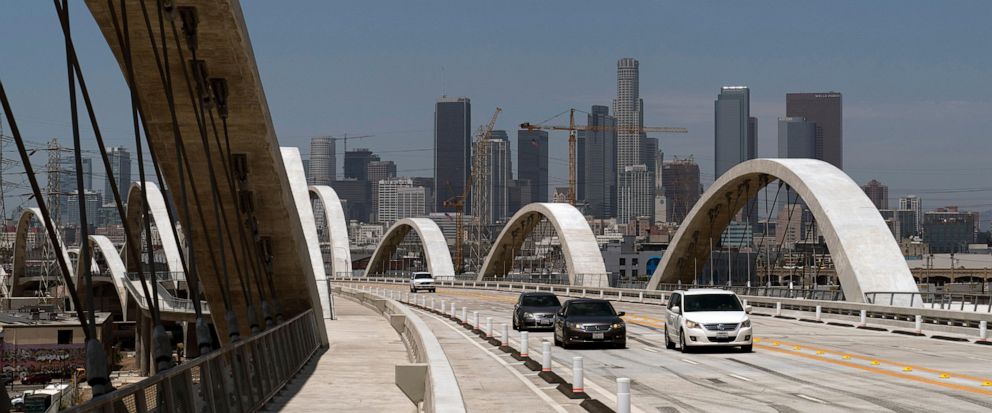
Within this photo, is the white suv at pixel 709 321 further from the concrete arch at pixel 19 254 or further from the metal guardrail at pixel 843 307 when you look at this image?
the concrete arch at pixel 19 254

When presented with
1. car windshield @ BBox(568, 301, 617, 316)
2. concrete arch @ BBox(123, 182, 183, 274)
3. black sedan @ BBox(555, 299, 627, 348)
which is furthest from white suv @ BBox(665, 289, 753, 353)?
concrete arch @ BBox(123, 182, 183, 274)

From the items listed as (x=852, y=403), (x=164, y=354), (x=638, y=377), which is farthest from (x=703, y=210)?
(x=164, y=354)

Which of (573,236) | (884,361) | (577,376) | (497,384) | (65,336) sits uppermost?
(573,236)

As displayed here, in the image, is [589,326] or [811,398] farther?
[589,326]

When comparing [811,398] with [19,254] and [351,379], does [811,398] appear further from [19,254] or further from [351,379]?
[19,254]

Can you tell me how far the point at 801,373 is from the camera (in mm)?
23375

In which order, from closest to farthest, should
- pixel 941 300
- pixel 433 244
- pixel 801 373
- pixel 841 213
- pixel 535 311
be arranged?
pixel 801 373 < pixel 535 311 < pixel 941 300 < pixel 841 213 < pixel 433 244

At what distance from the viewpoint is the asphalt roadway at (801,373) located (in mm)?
18047

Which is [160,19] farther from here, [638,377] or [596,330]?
[596,330]

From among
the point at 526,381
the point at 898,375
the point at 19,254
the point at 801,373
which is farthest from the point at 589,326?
the point at 19,254

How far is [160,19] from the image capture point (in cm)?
1900

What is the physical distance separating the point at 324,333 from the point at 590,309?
7.57 metres

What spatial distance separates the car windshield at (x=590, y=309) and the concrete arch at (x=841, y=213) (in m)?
20.7

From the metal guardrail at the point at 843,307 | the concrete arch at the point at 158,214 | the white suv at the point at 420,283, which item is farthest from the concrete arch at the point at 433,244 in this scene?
the metal guardrail at the point at 843,307
